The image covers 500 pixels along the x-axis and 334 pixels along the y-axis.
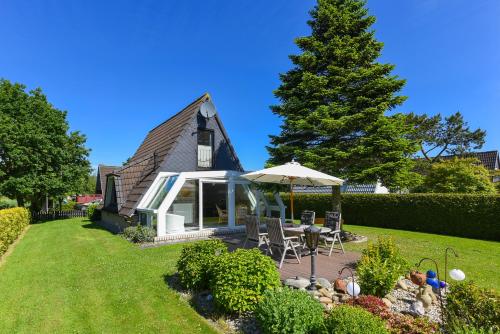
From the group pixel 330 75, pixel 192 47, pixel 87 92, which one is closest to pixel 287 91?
pixel 330 75

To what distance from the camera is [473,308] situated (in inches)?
142

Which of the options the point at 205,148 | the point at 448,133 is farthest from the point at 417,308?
the point at 448,133

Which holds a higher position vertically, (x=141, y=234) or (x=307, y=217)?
(x=307, y=217)

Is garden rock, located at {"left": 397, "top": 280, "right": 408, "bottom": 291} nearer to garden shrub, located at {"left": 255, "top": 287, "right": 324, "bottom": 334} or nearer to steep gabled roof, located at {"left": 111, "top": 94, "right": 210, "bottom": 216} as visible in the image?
garden shrub, located at {"left": 255, "top": 287, "right": 324, "bottom": 334}

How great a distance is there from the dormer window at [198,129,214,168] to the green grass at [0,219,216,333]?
20.7ft

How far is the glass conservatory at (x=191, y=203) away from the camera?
38.5ft

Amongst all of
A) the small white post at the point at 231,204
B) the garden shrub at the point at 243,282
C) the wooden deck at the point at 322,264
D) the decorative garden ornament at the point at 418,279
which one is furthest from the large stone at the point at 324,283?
the small white post at the point at 231,204

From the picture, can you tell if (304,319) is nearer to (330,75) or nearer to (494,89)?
(330,75)

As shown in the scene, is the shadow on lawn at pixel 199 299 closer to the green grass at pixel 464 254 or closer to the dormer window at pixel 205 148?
the green grass at pixel 464 254

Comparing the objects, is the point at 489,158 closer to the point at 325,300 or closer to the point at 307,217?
the point at 307,217

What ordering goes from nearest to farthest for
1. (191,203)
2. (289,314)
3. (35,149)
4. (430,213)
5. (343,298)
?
(289,314) → (343,298) → (191,203) → (430,213) → (35,149)

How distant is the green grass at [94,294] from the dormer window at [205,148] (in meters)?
6.32

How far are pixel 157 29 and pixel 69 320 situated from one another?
1321cm

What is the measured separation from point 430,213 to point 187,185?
12.6m
